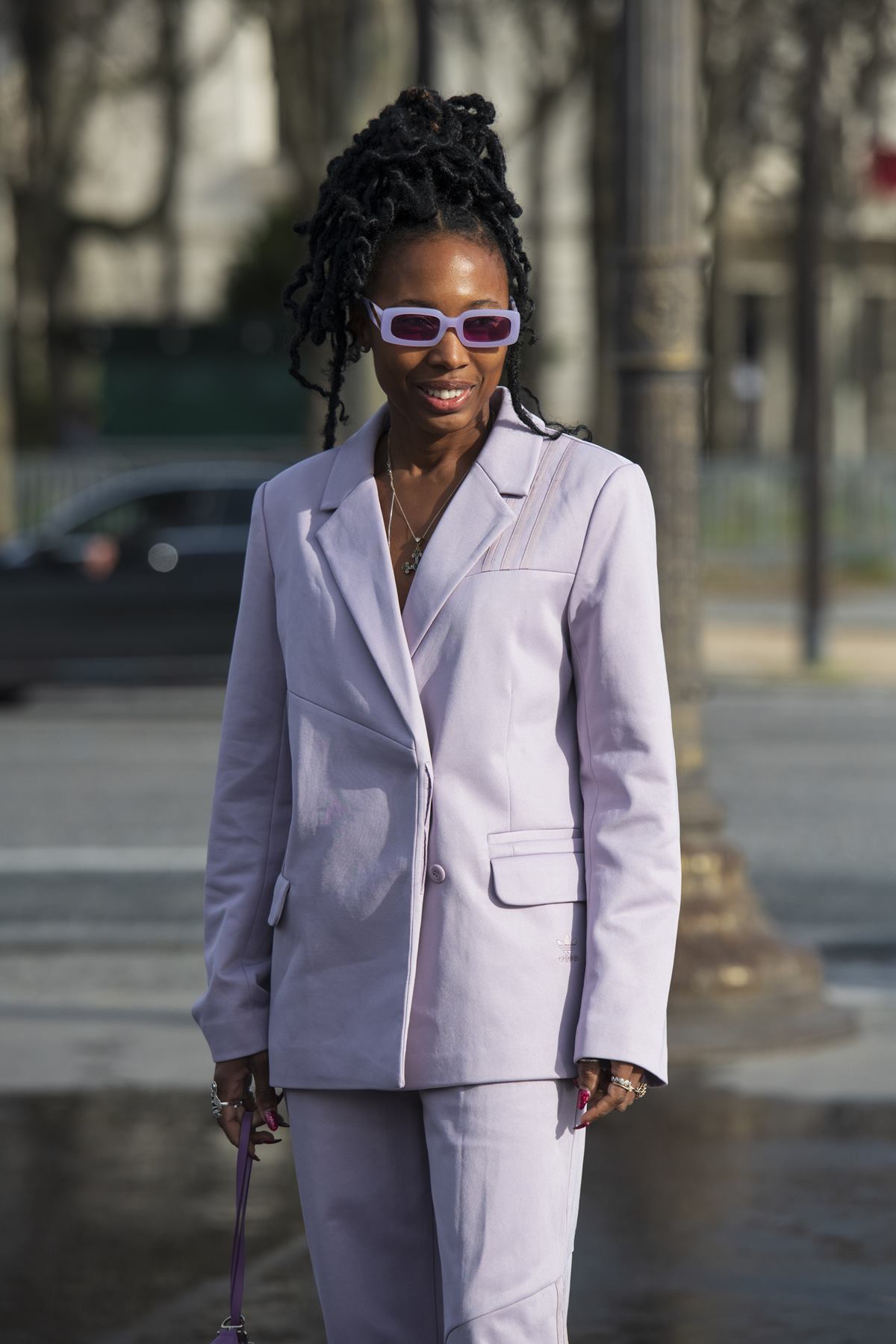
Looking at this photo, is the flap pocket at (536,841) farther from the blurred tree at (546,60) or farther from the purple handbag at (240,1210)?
the blurred tree at (546,60)

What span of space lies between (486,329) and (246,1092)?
1017 millimetres

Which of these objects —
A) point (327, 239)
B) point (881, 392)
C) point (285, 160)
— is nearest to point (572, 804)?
point (327, 239)

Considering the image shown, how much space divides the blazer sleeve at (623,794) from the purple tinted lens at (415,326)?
0.29 meters

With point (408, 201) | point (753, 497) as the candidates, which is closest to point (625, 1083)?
point (408, 201)

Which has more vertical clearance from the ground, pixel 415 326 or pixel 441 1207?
pixel 415 326

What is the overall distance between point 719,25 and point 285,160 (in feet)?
40.2

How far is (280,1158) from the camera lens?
17.4 ft

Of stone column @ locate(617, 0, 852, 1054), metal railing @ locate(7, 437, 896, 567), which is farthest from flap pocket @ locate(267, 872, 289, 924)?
metal railing @ locate(7, 437, 896, 567)

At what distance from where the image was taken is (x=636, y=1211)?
484cm

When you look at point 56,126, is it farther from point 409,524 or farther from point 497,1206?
point 497,1206

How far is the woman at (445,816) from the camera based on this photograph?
8.77 feet

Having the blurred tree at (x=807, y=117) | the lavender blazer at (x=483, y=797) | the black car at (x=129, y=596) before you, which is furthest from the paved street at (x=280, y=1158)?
the blurred tree at (x=807, y=117)

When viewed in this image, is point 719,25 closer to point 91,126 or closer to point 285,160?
point 285,160

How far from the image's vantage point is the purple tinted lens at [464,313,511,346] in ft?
9.14
